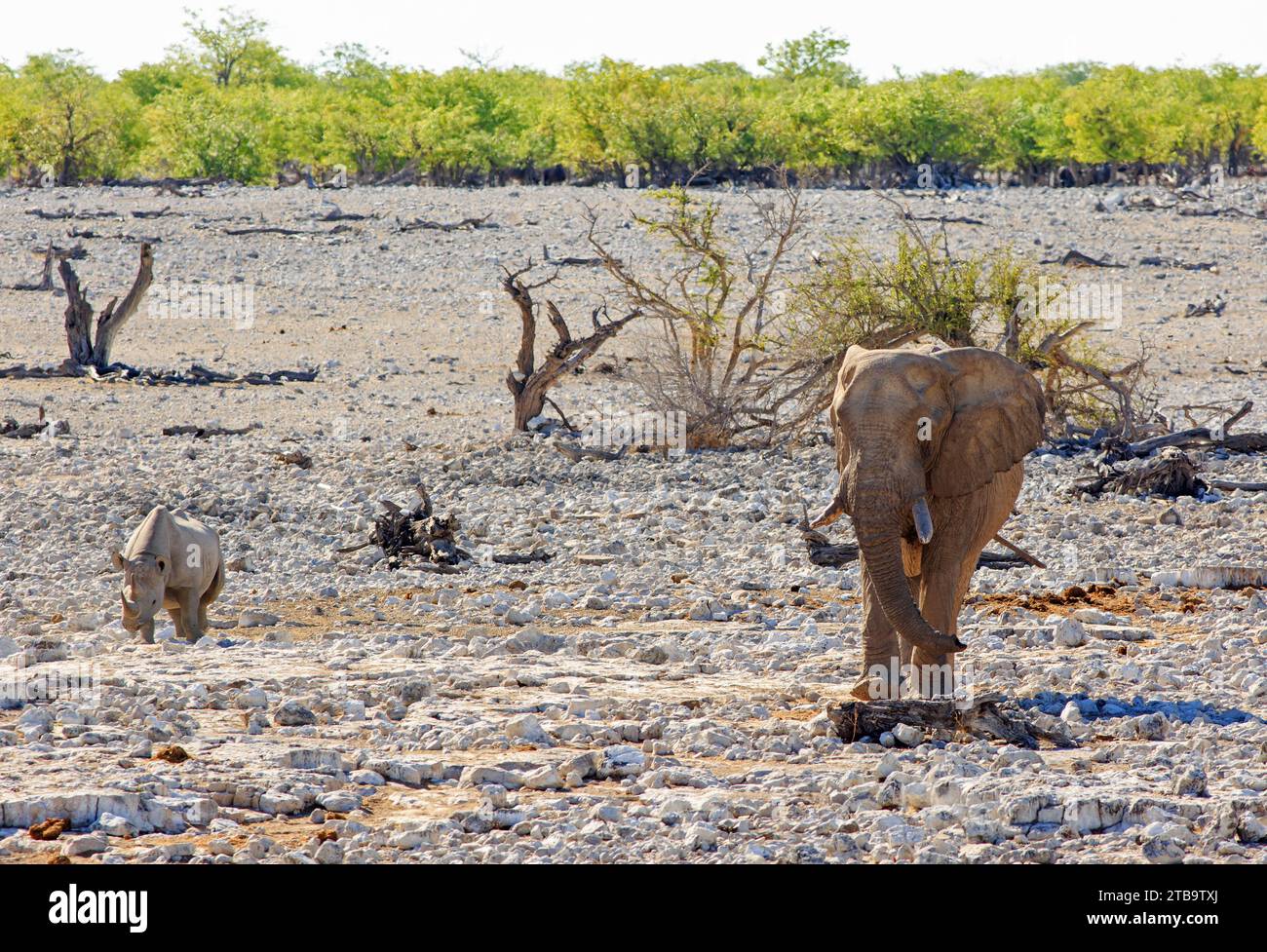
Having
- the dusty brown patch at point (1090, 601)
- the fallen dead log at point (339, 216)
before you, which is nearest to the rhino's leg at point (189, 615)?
the dusty brown patch at point (1090, 601)

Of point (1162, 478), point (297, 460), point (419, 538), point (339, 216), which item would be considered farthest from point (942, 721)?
point (339, 216)

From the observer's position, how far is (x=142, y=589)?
379 inches

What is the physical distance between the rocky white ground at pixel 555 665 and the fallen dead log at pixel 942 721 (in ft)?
0.36

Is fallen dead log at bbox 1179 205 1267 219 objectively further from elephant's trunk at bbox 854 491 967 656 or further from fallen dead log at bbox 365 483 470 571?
elephant's trunk at bbox 854 491 967 656

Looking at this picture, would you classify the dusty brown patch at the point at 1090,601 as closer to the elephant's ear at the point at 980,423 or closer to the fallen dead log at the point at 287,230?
the elephant's ear at the point at 980,423

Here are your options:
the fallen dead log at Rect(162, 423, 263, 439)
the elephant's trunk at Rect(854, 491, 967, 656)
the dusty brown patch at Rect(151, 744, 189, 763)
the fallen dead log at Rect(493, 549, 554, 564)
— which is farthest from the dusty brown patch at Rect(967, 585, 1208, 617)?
the fallen dead log at Rect(162, 423, 263, 439)

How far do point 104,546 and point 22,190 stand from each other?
109 feet

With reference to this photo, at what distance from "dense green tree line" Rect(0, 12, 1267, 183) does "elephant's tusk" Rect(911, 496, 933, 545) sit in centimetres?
3858

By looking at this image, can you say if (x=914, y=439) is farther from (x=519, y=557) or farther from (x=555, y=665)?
(x=519, y=557)

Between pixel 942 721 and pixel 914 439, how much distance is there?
123 centimetres

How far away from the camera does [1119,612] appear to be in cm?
1035

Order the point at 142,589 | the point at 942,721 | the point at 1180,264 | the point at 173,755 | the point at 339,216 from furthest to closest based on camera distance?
the point at 339,216
the point at 1180,264
the point at 142,589
the point at 942,721
the point at 173,755

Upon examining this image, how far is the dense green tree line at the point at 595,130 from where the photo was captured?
50094 millimetres
